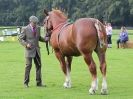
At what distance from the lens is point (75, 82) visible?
1598 cm

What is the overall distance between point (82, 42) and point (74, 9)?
321ft

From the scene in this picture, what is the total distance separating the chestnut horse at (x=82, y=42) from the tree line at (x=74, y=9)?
78.0 metres

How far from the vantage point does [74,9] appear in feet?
362

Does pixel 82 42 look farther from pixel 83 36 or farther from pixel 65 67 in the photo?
pixel 65 67

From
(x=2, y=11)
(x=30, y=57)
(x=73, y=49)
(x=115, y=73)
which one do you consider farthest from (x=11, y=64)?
(x=2, y=11)

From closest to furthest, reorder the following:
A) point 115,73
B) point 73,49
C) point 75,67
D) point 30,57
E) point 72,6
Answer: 1. point 73,49
2. point 30,57
3. point 115,73
4. point 75,67
5. point 72,6

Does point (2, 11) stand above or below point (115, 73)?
below

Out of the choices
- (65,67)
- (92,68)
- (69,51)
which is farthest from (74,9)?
(92,68)

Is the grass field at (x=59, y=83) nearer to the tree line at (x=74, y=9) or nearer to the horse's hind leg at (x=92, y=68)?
the horse's hind leg at (x=92, y=68)

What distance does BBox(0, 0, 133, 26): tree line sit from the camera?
3949 inches

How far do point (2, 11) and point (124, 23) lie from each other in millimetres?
35542

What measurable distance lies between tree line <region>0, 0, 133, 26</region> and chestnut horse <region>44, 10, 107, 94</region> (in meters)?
78.0

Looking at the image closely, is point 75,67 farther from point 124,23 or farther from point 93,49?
point 124,23

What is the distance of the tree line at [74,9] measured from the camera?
3949 inches
